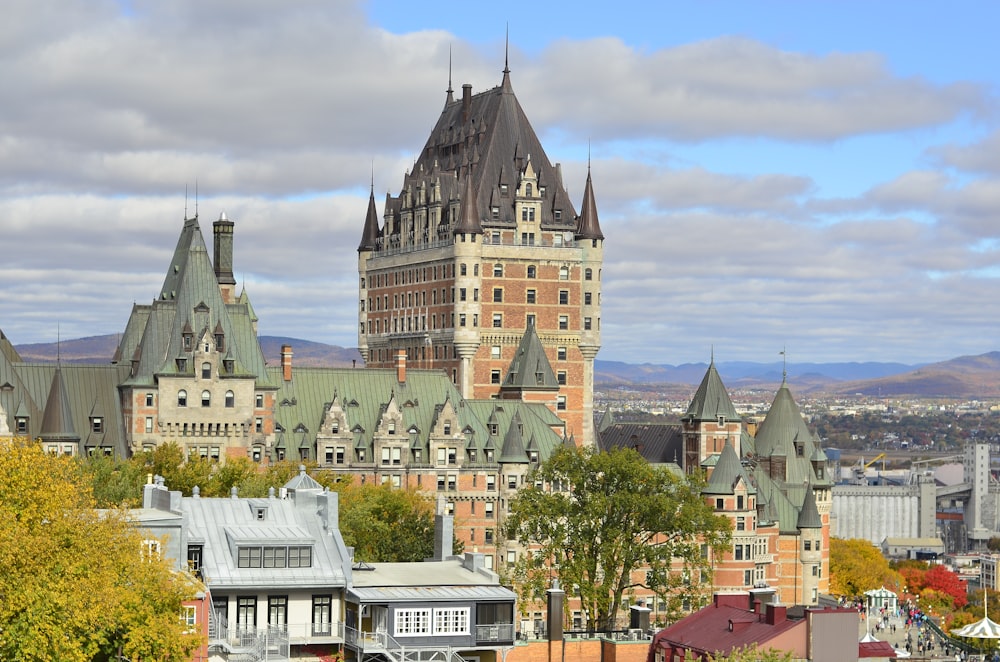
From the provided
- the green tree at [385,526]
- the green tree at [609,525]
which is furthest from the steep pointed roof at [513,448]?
the green tree at [609,525]

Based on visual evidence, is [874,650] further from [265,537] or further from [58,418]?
[58,418]

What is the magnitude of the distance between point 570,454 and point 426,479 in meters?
30.4

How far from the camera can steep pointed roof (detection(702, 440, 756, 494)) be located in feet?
595

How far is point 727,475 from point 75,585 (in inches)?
4255

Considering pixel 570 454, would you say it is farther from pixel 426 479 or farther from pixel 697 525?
pixel 426 479

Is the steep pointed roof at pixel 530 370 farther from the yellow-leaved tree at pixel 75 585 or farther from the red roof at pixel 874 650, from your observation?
the yellow-leaved tree at pixel 75 585

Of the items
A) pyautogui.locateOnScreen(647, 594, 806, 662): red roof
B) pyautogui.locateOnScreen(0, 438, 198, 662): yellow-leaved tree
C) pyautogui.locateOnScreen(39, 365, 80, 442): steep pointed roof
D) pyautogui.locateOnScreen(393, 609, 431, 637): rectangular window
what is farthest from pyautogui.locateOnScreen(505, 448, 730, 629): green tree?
pyautogui.locateOnScreen(0, 438, 198, 662): yellow-leaved tree

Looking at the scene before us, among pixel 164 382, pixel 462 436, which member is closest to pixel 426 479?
pixel 462 436

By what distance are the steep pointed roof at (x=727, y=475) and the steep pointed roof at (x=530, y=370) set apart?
19584mm

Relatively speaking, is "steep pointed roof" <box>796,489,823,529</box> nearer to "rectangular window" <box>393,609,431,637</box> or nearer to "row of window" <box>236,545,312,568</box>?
"rectangular window" <box>393,609,431,637</box>

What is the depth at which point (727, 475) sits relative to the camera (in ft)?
598

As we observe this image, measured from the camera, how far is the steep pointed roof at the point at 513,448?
7037 inches

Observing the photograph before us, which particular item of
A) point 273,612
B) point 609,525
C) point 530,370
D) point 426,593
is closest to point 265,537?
point 273,612

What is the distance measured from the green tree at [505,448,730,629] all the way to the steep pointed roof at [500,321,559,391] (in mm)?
43854
